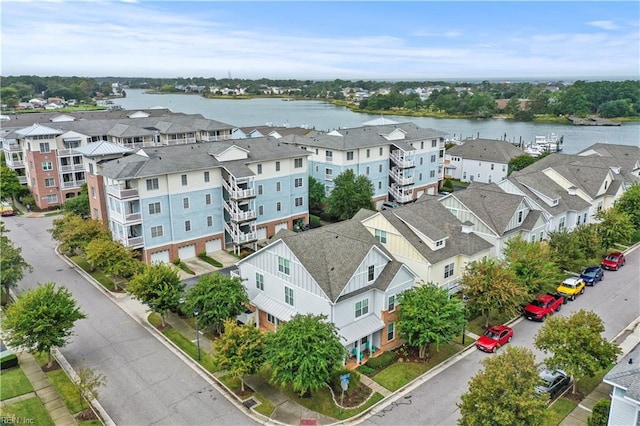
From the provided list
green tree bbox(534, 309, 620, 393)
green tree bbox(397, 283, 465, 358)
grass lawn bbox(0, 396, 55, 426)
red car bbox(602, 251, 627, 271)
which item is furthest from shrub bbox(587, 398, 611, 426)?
grass lawn bbox(0, 396, 55, 426)

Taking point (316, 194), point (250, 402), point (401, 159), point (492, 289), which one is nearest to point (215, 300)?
point (250, 402)

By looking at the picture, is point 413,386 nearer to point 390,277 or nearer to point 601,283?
point 390,277

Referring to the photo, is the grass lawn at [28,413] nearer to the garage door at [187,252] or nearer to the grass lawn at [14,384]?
the grass lawn at [14,384]

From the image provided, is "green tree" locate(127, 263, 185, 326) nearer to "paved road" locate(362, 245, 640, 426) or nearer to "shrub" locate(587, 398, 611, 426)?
"paved road" locate(362, 245, 640, 426)

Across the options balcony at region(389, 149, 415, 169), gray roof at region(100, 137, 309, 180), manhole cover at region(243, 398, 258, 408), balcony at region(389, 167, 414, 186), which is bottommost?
manhole cover at region(243, 398, 258, 408)

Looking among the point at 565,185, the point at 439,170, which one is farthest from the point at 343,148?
the point at 565,185

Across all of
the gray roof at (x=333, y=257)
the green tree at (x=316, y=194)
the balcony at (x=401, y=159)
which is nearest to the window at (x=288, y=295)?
the gray roof at (x=333, y=257)
